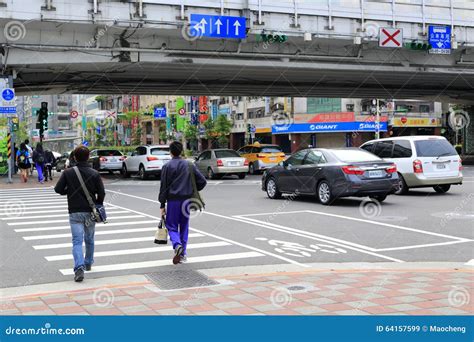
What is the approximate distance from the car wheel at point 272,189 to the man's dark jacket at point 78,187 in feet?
33.7

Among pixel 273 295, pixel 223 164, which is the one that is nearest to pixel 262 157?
pixel 223 164

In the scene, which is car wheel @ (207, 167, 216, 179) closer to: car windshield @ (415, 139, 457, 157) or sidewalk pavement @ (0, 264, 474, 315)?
car windshield @ (415, 139, 457, 157)

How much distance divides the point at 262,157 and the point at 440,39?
35.4 ft

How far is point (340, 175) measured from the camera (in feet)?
48.5

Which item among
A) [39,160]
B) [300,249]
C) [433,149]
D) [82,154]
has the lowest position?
[300,249]

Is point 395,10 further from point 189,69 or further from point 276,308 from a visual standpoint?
point 276,308

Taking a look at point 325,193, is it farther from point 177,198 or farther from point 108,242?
point 177,198

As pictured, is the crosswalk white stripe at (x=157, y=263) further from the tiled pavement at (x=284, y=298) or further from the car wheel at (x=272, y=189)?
the car wheel at (x=272, y=189)

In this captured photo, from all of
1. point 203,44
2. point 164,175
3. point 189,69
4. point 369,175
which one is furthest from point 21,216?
point 189,69

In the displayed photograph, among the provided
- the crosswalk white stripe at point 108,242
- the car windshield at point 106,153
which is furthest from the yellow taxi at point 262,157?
the crosswalk white stripe at point 108,242

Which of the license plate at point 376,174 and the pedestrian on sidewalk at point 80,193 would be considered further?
the license plate at point 376,174

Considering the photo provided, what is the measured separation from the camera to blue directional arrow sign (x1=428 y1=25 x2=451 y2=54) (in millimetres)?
29328

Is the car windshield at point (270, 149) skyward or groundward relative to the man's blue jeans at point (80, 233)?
skyward

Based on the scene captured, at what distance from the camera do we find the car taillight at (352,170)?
14719 mm
